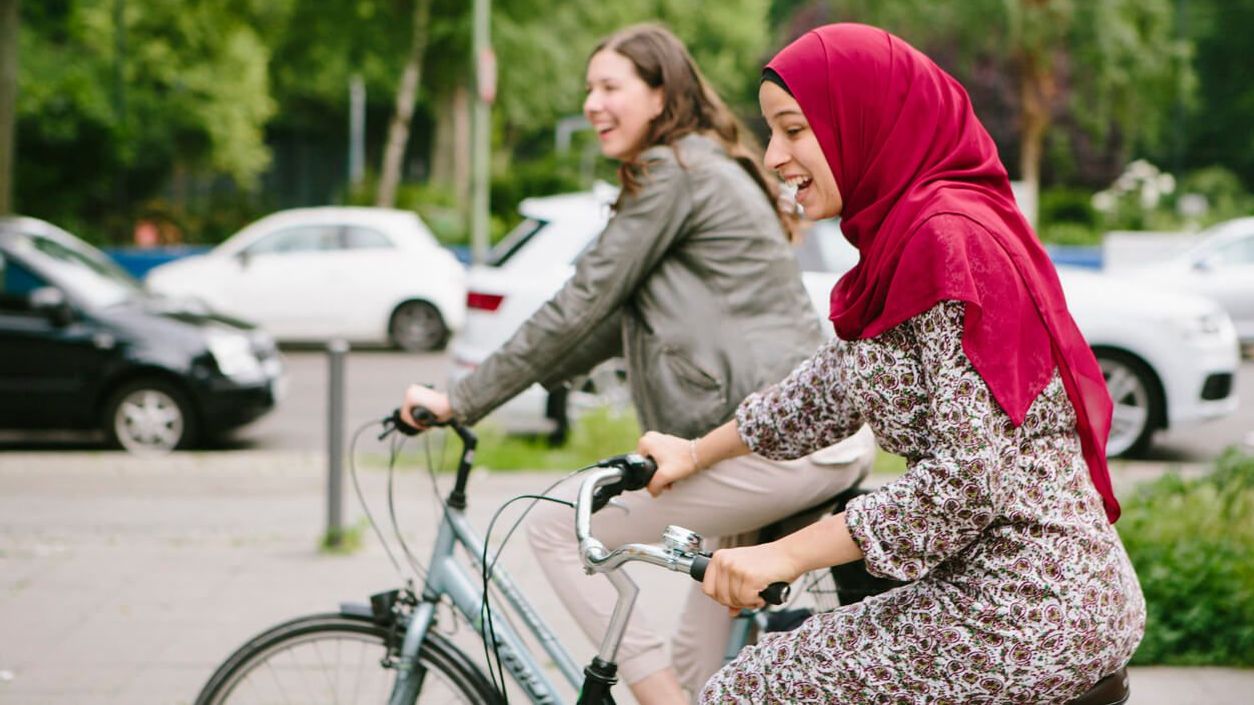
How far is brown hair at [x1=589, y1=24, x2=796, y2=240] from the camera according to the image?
321cm

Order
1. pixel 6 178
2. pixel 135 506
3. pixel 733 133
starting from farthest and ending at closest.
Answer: pixel 6 178, pixel 135 506, pixel 733 133

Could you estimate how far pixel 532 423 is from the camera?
9.56 m

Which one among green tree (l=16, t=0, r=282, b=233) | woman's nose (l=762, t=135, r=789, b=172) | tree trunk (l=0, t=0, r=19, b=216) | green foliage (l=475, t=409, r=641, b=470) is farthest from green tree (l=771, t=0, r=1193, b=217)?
woman's nose (l=762, t=135, r=789, b=172)

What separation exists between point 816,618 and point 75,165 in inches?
996

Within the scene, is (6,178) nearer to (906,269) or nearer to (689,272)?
(689,272)

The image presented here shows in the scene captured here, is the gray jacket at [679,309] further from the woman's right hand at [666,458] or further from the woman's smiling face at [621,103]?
the woman's right hand at [666,458]

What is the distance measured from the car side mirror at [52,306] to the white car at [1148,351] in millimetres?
4799

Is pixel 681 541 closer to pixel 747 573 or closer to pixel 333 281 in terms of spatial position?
pixel 747 573

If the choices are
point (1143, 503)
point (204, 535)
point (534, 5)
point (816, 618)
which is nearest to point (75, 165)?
point (534, 5)

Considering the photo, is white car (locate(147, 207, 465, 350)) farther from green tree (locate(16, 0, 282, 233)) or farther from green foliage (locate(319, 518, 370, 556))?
green foliage (locate(319, 518, 370, 556))

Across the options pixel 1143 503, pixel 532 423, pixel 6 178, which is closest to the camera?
pixel 1143 503

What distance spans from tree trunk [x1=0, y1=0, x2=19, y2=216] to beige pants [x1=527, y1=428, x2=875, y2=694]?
40.6ft

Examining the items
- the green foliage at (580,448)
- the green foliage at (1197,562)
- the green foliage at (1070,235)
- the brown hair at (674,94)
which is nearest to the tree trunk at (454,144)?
the green foliage at (1070,235)

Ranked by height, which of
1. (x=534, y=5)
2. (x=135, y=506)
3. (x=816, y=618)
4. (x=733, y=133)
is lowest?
(x=135, y=506)
